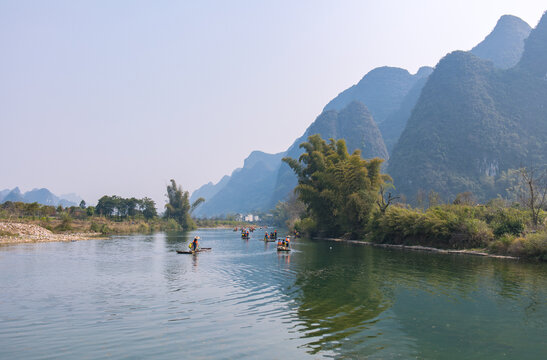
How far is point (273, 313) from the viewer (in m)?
13.8

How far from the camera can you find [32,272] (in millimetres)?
23078

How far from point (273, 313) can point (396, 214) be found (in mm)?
36738

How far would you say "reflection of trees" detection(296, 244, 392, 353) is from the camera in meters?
11.5

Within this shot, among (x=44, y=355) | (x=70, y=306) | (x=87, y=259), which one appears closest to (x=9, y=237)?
(x=87, y=259)

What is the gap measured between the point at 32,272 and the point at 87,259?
8.30 m

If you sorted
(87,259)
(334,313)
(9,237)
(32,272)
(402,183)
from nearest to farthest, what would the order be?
1. (334,313)
2. (32,272)
3. (87,259)
4. (9,237)
5. (402,183)

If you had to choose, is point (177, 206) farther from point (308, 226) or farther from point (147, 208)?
point (308, 226)

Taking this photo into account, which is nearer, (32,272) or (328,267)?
(32,272)

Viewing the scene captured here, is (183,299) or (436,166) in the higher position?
(436,166)

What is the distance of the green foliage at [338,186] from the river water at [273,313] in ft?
102

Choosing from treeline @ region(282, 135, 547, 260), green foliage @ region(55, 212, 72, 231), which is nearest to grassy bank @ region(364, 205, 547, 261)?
treeline @ region(282, 135, 547, 260)

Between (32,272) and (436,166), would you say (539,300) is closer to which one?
(32,272)

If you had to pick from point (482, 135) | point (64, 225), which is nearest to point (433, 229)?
point (64, 225)

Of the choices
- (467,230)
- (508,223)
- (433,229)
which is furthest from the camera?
(433,229)
